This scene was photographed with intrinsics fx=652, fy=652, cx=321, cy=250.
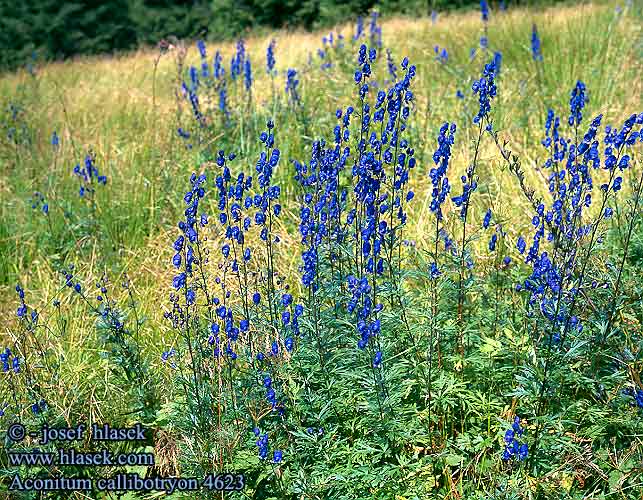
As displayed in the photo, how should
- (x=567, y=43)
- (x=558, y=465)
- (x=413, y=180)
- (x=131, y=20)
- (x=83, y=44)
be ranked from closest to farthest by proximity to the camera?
(x=558, y=465), (x=413, y=180), (x=567, y=43), (x=83, y=44), (x=131, y=20)

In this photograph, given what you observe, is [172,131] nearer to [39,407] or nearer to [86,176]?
[86,176]

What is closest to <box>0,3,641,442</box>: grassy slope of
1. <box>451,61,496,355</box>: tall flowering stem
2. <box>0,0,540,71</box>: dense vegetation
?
<box>451,61,496,355</box>: tall flowering stem

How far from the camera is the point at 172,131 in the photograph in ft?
17.5

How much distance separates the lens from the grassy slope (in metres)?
4.06

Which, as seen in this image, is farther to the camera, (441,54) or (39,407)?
(441,54)

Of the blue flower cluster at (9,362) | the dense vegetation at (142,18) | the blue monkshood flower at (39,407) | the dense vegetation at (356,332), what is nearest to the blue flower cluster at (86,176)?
the dense vegetation at (356,332)

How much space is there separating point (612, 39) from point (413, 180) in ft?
9.89

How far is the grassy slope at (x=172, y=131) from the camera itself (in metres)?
4.06

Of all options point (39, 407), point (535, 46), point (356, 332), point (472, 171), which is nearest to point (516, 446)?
point (356, 332)

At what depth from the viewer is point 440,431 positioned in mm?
2723

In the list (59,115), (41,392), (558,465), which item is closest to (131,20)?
(59,115)

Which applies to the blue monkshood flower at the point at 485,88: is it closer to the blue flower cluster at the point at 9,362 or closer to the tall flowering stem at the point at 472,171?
the tall flowering stem at the point at 472,171

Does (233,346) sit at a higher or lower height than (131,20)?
lower

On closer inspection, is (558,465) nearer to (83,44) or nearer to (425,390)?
(425,390)
